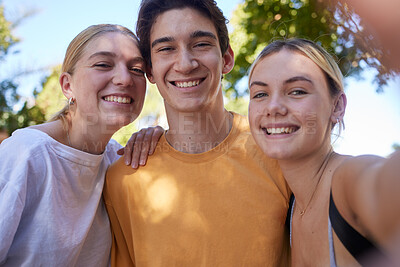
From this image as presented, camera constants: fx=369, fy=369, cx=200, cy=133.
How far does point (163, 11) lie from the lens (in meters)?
2.77

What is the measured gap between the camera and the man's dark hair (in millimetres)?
2746

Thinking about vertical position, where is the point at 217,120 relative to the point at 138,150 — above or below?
above

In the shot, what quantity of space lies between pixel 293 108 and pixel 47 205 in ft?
5.09

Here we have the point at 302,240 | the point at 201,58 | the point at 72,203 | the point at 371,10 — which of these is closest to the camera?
the point at 371,10

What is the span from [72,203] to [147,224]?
51 cm

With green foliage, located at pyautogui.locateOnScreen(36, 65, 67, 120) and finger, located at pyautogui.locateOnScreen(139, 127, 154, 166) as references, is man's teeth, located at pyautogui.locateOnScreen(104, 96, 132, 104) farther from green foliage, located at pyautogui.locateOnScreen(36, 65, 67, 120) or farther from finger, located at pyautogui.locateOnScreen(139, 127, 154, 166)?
green foliage, located at pyautogui.locateOnScreen(36, 65, 67, 120)

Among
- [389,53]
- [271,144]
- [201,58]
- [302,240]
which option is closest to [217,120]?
[201,58]

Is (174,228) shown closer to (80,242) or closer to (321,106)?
(80,242)

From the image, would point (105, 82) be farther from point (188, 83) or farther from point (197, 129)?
point (197, 129)

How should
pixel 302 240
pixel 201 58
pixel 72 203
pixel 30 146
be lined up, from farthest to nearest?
pixel 201 58 < pixel 72 203 < pixel 30 146 < pixel 302 240

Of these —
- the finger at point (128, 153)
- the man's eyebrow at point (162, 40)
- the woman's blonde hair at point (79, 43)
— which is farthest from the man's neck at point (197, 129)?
the woman's blonde hair at point (79, 43)

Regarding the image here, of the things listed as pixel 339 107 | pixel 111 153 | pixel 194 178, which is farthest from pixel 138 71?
pixel 339 107

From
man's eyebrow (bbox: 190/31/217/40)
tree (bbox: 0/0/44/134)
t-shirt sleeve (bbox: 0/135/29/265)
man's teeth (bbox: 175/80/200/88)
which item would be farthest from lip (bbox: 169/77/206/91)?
tree (bbox: 0/0/44/134)

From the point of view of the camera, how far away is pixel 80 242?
233 cm
